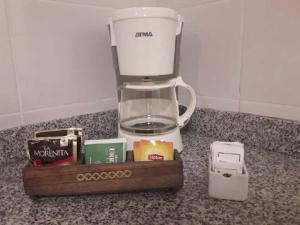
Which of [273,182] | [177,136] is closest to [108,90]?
[177,136]

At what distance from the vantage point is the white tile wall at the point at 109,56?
0.59 metres

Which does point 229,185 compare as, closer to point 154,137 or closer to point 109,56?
point 154,137

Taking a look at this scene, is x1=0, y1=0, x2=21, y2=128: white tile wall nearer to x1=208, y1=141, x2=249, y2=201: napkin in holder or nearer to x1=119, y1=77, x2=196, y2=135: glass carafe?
x1=119, y1=77, x2=196, y2=135: glass carafe

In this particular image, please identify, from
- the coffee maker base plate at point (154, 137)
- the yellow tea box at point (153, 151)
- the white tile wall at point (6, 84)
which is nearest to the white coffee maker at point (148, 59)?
the coffee maker base plate at point (154, 137)

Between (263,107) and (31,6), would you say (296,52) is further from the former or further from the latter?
(31,6)

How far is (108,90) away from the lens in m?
0.79

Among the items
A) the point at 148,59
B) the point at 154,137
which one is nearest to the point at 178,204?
the point at 154,137

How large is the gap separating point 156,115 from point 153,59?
0.18m

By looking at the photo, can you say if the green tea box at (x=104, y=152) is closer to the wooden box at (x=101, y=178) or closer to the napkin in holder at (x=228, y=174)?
the wooden box at (x=101, y=178)

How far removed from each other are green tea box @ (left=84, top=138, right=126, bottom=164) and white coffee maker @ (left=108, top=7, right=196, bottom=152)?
4.4 inches

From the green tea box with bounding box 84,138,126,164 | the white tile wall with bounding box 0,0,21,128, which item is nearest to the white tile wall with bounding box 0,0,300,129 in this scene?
the white tile wall with bounding box 0,0,21,128

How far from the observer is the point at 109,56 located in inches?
30.1

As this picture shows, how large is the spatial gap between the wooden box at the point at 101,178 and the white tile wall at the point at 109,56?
9.9 inches

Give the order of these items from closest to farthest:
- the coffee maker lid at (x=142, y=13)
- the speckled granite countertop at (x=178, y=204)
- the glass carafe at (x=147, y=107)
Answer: the speckled granite countertop at (x=178, y=204), the coffee maker lid at (x=142, y=13), the glass carafe at (x=147, y=107)
